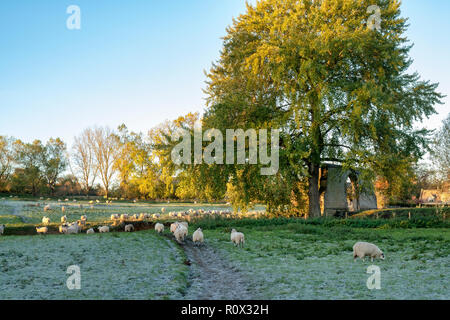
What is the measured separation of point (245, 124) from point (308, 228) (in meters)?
9.93

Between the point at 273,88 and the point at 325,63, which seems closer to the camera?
the point at 325,63

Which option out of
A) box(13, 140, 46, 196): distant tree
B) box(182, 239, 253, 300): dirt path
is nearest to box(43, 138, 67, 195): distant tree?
box(13, 140, 46, 196): distant tree

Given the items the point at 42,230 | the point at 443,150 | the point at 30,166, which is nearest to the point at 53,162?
the point at 30,166

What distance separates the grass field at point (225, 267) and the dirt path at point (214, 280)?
0.03 m

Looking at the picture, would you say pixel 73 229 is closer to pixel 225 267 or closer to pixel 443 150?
pixel 225 267

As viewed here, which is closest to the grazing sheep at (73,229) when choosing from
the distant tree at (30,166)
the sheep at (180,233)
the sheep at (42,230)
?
the sheep at (42,230)

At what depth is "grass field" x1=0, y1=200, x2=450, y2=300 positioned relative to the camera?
371 inches

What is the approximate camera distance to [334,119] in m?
28.8

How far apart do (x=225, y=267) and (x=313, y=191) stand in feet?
64.1

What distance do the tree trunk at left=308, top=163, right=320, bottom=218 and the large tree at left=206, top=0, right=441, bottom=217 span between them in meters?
0.08

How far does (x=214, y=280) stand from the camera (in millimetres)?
11578

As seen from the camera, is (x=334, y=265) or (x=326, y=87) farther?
(x=326, y=87)
